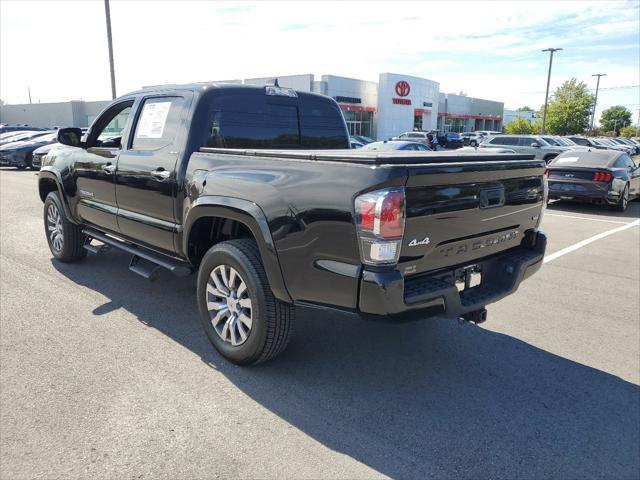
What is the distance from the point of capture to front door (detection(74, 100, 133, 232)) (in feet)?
16.3

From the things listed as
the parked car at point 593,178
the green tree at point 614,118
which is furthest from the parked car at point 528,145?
the green tree at point 614,118

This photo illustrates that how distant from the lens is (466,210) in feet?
10.4

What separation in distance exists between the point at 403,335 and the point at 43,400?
273cm

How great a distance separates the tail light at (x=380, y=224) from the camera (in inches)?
106

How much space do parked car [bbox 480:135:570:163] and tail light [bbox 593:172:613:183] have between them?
30.2 feet

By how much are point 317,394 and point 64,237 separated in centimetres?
420

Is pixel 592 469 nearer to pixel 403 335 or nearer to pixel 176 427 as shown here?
pixel 403 335

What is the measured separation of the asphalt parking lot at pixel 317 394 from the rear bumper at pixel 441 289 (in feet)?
2.14

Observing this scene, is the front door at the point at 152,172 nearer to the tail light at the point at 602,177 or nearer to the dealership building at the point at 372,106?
the tail light at the point at 602,177

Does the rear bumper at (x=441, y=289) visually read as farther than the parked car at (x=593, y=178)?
No

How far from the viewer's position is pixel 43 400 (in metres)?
3.20

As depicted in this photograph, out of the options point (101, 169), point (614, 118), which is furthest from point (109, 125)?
point (614, 118)

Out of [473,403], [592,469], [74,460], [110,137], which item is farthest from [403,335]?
[110,137]

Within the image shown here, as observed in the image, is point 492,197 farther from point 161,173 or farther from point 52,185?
point 52,185
